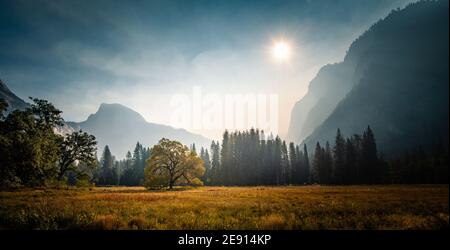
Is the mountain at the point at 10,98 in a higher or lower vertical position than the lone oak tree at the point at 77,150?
higher

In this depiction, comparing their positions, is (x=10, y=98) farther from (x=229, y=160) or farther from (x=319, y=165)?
(x=319, y=165)

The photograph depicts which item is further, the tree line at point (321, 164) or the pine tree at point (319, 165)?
the pine tree at point (319, 165)

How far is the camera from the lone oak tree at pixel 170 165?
4559 centimetres

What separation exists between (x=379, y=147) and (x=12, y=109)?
186 m

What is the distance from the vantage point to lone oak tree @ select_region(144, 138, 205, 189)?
4559 centimetres

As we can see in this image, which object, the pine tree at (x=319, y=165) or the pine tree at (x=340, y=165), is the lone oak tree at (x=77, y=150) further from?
the pine tree at (x=319, y=165)

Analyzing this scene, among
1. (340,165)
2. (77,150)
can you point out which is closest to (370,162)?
(340,165)

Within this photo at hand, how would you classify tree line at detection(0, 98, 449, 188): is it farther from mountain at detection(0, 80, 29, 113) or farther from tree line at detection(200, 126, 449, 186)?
mountain at detection(0, 80, 29, 113)

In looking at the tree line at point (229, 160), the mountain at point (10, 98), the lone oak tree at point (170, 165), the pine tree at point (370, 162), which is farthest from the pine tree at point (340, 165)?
the mountain at point (10, 98)

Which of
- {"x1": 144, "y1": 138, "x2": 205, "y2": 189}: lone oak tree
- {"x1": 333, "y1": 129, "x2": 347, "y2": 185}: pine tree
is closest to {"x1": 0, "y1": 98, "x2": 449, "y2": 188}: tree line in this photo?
{"x1": 333, "y1": 129, "x2": 347, "y2": 185}: pine tree

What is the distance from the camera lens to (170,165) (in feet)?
159

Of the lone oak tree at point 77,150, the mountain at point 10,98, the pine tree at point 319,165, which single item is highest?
the mountain at point 10,98
